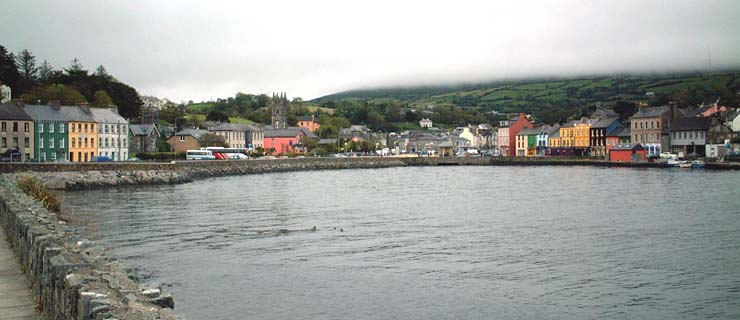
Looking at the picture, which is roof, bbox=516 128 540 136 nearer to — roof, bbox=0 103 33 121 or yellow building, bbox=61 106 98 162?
yellow building, bbox=61 106 98 162

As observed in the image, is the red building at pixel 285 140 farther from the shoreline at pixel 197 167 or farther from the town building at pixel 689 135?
the town building at pixel 689 135

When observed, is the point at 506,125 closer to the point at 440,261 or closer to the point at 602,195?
the point at 602,195

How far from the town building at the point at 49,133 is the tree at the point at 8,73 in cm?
3125

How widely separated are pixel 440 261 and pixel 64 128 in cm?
6473

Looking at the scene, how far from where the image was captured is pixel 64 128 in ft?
243

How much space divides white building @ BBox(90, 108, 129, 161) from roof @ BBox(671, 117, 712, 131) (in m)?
74.7

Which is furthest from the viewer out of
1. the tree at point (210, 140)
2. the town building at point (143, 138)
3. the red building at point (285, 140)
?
the red building at point (285, 140)

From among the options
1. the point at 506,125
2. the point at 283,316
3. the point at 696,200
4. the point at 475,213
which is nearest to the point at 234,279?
the point at 283,316

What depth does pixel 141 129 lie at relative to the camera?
100 m

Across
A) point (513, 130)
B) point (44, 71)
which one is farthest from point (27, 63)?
point (513, 130)

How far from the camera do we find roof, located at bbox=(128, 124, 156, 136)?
98250 millimetres

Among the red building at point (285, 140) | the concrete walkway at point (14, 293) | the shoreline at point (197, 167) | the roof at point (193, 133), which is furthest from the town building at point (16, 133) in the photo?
the red building at point (285, 140)

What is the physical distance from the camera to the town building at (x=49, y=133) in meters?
70.9

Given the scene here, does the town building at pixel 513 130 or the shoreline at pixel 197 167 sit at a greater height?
the town building at pixel 513 130
